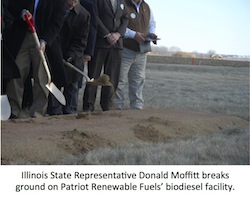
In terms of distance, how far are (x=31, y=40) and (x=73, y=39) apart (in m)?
1.01

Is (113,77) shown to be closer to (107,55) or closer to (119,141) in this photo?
(107,55)

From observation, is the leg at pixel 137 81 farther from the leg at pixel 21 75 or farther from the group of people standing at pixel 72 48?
the leg at pixel 21 75

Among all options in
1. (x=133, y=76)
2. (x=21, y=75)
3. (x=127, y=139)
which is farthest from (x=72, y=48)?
(x=127, y=139)

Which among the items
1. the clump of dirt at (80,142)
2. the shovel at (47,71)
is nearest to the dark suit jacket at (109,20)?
the shovel at (47,71)

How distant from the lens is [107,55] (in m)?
8.20

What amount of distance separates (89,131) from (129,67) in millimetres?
2913

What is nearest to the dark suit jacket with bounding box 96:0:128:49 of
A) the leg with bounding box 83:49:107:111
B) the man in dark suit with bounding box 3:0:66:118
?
the leg with bounding box 83:49:107:111

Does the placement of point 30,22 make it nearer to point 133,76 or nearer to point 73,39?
point 73,39

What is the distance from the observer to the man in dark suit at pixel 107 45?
8.09m

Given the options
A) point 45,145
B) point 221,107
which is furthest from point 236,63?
point 45,145

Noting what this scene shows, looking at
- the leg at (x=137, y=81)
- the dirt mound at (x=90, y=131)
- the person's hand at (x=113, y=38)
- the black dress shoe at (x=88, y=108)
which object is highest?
the person's hand at (x=113, y=38)

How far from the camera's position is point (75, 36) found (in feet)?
24.5

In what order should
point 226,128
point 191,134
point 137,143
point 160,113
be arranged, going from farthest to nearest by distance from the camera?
1. point 160,113
2. point 226,128
3. point 191,134
4. point 137,143

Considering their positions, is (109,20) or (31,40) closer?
(31,40)
